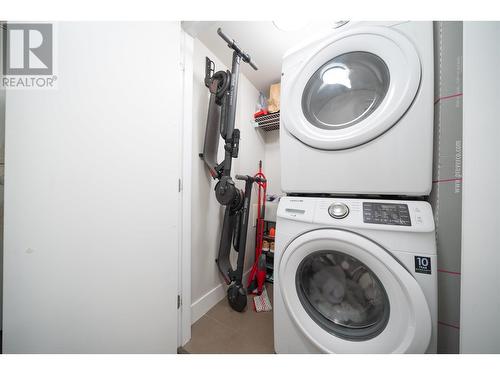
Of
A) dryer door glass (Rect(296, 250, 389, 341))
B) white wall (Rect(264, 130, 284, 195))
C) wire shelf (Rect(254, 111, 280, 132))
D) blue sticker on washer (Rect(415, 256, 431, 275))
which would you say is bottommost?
dryer door glass (Rect(296, 250, 389, 341))

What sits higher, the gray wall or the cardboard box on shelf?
the cardboard box on shelf

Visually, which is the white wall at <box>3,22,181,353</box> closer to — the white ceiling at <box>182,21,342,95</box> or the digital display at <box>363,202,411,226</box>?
the white ceiling at <box>182,21,342,95</box>

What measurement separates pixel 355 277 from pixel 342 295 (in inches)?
4.3

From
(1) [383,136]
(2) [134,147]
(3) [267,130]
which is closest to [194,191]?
(2) [134,147]

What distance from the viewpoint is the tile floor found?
93 cm

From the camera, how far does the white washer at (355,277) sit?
52cm

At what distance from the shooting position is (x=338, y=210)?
64 centimetres

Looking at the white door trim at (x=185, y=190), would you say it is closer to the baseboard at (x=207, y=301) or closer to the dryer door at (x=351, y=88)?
the baseboard at (x=207, y=301)

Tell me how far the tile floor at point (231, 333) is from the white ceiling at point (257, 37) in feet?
6.37

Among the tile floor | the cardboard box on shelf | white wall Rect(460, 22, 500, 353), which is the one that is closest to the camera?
white wall Rect(460, 22, 500, 353)

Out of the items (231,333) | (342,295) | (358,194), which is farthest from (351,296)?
(231,333)

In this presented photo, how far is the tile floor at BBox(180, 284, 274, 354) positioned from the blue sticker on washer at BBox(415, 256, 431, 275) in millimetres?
900

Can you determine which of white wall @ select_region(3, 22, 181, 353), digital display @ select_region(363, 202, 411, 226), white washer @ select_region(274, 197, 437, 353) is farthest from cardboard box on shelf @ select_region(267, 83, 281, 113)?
digital display @ select_region(363, 202, 411, 226)
